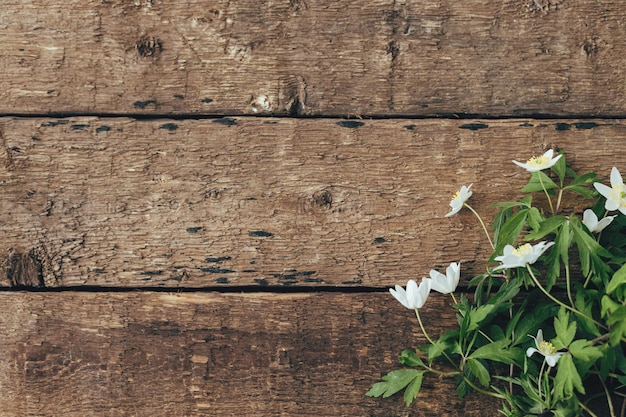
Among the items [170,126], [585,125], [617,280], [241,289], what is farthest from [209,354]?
[585,125]

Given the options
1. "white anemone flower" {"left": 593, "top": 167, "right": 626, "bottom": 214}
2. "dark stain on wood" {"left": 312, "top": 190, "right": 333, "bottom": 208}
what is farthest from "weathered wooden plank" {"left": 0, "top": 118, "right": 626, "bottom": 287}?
"white anemone flower" {"left": 593, "top": 167, "right": 626, "bottom": 214}

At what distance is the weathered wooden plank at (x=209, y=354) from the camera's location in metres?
0.90

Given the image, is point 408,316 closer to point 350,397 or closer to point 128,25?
point 350,397

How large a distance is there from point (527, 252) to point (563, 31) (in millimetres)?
386

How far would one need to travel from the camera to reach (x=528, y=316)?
2.77ft

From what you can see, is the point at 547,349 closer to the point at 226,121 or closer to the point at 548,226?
the point at 548,226

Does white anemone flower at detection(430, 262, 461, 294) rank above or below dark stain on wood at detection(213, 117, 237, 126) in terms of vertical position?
below

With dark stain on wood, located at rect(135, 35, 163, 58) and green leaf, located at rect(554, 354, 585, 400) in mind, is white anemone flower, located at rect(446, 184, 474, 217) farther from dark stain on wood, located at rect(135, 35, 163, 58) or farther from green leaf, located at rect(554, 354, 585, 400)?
dark stain on wood, located at rect(135, 35, 163, 58)

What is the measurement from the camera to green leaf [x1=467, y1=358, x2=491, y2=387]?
32.3 inches

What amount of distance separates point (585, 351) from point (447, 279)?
20cm

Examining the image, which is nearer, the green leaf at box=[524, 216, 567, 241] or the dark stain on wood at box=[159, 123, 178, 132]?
the green leaf at box=[524, 216, 567, 241]

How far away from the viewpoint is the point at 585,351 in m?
0.76

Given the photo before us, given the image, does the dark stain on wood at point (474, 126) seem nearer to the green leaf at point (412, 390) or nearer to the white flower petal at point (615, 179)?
the white flower petal at point (615, 179)

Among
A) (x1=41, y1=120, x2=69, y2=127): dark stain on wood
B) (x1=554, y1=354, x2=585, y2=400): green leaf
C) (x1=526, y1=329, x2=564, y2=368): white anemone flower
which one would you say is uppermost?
(x1=41, y1=120, x2=69, y2=127): dark stain on wood
